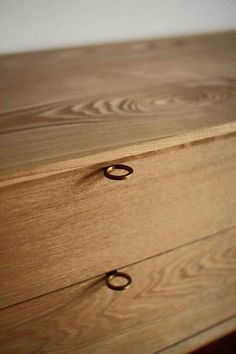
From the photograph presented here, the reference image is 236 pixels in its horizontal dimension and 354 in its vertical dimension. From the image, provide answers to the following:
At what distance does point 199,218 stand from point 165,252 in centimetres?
9

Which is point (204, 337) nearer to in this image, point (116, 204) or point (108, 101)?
point (116, 204)

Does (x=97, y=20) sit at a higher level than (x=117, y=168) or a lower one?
higher

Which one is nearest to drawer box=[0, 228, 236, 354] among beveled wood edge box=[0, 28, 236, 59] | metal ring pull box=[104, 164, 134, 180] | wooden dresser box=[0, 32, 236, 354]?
wooden dresser box=[0, 32, 236, 354]

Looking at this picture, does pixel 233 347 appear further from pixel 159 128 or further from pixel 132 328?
pixel 159 128

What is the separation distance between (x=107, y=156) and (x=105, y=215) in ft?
0.38

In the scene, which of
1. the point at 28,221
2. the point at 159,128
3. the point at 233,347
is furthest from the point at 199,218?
the point at 233,347

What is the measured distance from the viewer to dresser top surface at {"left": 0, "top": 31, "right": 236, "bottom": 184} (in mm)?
512

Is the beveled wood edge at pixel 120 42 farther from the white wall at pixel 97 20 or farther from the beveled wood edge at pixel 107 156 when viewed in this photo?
the beveled wood edge at pixel 107 156

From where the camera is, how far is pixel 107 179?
552 millimetres

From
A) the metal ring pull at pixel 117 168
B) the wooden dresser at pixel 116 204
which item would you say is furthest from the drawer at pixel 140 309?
the metal ring pull at pixel 117 168

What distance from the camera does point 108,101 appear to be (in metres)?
0.66

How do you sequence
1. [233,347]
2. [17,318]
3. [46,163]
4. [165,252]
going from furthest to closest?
[233,347] < [165,252] < [17,318] < [46,163]

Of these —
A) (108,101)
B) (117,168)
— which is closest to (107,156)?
(117,168)

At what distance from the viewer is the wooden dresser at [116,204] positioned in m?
0.52
